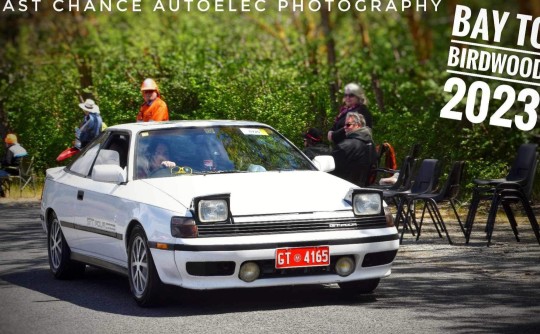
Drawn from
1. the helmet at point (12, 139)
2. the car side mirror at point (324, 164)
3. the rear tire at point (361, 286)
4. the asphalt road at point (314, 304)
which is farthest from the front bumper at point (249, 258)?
the helmet at point (12, 139)

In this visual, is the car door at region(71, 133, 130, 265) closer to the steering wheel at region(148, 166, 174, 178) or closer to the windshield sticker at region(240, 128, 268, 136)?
the steering wheel at region(148, 166, 174, 178)

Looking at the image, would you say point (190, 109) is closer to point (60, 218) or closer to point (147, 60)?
point (147, 60)

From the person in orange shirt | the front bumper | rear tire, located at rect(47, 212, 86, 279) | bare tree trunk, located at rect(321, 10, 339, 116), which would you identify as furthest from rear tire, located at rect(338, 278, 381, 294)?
bare tree trunk, located at rect(321, 10, 339, 116)

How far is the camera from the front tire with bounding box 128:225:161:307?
10.5m

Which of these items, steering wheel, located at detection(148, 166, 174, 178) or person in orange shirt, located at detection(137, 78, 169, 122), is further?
person in orange shirt, located at detection(137, 78, 169, 122)

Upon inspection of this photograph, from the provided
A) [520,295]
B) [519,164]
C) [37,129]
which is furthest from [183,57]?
[520,295]

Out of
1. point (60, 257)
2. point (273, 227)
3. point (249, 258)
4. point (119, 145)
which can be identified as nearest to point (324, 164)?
Result: point (119, 145)

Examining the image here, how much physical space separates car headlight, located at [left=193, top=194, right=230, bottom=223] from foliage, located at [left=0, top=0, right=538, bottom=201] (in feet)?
33.1

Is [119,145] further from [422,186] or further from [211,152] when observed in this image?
[422,186]

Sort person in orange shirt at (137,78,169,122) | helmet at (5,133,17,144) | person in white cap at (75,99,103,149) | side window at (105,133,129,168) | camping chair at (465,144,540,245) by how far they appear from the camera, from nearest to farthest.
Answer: side window at (105,133,129,168) → camping chair at (465,144,540,245) → person in orange shirt at (137,78,169,122) → person in white cap at (75,99,103,149) → helmet at (5,133,17,144)

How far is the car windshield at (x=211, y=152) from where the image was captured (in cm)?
1160

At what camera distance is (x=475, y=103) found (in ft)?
70.4

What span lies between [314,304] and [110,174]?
2083mm

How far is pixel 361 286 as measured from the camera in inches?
445
